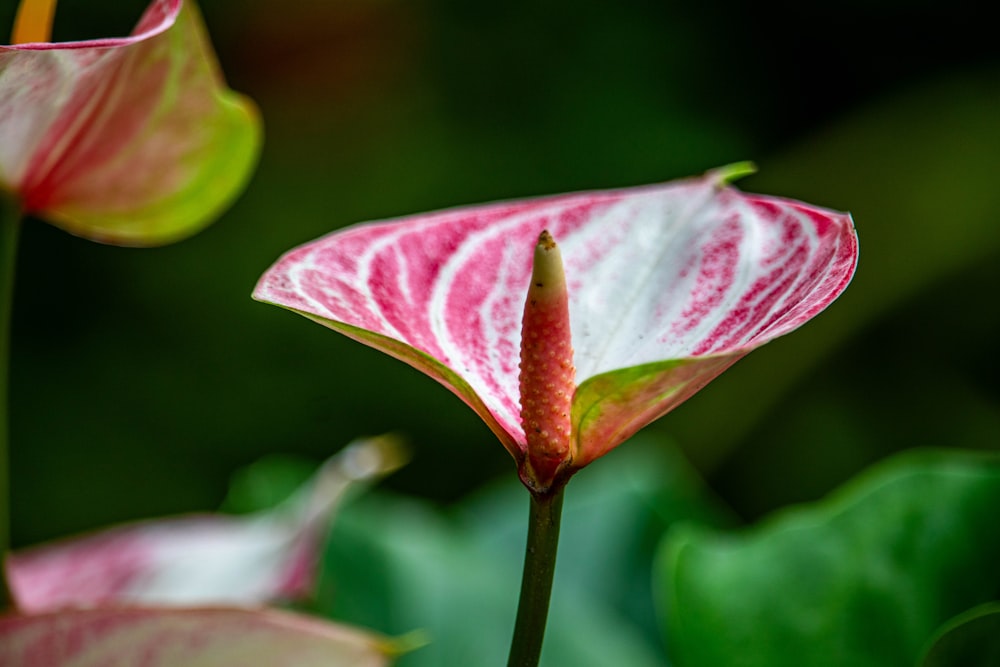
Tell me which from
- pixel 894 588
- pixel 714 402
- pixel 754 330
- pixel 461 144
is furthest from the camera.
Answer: pixel 461 144

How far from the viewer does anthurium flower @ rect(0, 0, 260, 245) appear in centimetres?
28

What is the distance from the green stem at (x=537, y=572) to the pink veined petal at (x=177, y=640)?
55mm

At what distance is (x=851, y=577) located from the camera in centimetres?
40

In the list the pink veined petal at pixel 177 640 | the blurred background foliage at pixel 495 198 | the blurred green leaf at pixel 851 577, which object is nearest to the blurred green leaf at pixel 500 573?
the blurred green leaf at pixel 851 577

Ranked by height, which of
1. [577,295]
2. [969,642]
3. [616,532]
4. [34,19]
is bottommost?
[616,532]

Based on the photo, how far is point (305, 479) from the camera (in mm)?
672

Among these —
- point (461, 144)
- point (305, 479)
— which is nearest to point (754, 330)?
point (305, 479)

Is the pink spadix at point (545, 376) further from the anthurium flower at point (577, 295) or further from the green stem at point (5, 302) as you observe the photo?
the green stem at point (5, 302)

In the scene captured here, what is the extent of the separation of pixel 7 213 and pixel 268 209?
2.97 ft

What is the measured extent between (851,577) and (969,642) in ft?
0.28

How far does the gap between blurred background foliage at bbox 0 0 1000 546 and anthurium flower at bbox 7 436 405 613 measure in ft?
2.40

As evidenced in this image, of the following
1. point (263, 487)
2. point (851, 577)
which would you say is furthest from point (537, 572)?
point (263, 487)

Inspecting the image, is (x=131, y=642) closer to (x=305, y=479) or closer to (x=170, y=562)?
(x=170, y=562)

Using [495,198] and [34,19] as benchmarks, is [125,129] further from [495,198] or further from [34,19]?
[495,198]
